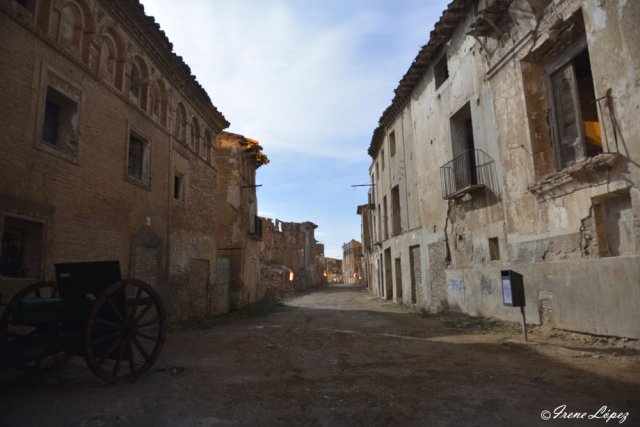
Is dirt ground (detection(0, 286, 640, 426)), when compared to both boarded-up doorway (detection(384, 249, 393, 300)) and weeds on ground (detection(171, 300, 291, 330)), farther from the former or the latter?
boarded-up doorway (detection(384, 249, 393, 300))

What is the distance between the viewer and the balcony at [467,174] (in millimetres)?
11031

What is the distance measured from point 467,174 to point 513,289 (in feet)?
16.6

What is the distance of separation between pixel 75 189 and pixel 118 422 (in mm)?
5629

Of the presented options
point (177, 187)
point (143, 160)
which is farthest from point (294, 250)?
point (143, 160)

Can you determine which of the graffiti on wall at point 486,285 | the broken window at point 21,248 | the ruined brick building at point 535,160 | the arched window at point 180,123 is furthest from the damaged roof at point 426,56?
the broken window at point 21,248

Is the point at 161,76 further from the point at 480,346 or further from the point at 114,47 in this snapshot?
the point at 480,346

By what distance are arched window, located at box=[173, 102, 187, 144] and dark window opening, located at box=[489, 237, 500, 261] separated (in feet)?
31.9

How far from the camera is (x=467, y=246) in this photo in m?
12.2

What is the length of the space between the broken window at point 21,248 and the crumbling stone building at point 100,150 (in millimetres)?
17

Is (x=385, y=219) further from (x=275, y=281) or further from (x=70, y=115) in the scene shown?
(x=70, y=115)

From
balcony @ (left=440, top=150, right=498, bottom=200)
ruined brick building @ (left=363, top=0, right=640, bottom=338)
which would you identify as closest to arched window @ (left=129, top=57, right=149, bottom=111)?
ruined brick building @ (left=363, top=0, right=640, bottom=338)

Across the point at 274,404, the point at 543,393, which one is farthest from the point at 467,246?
the point at 274,404

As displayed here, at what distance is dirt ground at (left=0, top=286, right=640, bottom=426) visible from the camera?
3.91 m

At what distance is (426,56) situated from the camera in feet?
48.8
